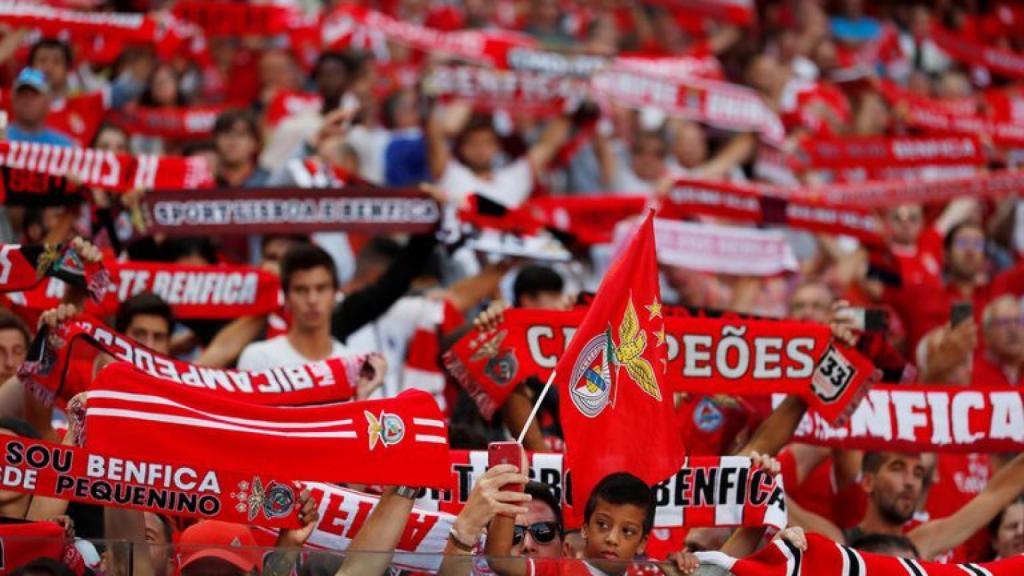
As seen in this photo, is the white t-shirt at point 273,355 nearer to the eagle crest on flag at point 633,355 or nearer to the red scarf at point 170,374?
the red scarf at point 170,374

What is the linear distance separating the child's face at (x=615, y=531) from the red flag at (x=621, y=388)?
0.32 ft

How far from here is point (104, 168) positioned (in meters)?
9.02

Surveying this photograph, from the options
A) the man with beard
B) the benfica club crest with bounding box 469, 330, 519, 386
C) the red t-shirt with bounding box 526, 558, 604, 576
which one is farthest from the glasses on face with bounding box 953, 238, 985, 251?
the red t-shirt with bounding box 526, 558, 604, 576

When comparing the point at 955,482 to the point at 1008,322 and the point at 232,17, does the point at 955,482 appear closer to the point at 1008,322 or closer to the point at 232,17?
the point at 1008,322

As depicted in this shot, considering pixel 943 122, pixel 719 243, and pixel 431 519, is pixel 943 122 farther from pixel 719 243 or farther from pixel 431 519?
pixel 431 519

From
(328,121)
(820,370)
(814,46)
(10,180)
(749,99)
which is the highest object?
(814,46)

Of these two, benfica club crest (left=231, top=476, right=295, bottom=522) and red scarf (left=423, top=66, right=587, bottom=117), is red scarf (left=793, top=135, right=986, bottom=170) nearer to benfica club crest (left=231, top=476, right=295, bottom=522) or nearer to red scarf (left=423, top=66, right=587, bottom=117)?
red scarf (left=423, top=66, right=587, bottom=117)

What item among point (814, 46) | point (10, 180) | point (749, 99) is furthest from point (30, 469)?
point (814, 46)

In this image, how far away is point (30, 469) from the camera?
5727 mm

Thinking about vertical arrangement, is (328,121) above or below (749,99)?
below

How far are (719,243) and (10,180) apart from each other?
12.4 ft

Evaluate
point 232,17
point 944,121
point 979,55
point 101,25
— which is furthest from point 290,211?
point 979,55

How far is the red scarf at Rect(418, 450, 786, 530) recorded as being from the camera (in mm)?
6641

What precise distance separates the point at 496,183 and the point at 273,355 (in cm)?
405
